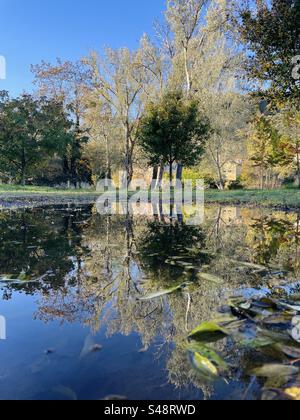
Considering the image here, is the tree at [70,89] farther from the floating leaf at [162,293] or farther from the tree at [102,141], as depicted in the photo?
the floating leaf at [162,293]

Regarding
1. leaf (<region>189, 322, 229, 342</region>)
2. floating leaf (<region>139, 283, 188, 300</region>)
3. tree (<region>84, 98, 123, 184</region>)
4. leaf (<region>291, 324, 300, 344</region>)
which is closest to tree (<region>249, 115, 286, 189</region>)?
tree (<region>84, 98, 123, 184</region>)

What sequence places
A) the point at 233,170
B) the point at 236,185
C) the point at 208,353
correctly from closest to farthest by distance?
the point at 208,353, the point at 236,185, the point at 233,170

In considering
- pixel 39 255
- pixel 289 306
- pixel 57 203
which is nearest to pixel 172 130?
pixel 57 203

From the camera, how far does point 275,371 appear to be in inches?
49.1

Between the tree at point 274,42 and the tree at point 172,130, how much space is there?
9.77 meters

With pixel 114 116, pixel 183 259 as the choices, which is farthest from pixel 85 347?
pixel 114 116

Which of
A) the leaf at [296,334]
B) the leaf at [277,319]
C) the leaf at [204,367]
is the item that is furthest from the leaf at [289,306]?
the leaf at [204,367]

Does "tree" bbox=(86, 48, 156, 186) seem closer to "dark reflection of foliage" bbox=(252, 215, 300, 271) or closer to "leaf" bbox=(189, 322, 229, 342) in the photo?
"dark reflection of foliage" bbox=(252, 215, 300, 271)

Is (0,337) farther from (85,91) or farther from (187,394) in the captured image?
(85,91)

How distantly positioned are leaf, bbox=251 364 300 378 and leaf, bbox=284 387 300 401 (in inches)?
3.0

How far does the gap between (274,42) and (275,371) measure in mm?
5707

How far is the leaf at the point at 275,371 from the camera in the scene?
4.04 feet

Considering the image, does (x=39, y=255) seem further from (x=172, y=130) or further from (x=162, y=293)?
(x=172, y=130)

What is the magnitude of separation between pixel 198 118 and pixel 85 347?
17.7 m
